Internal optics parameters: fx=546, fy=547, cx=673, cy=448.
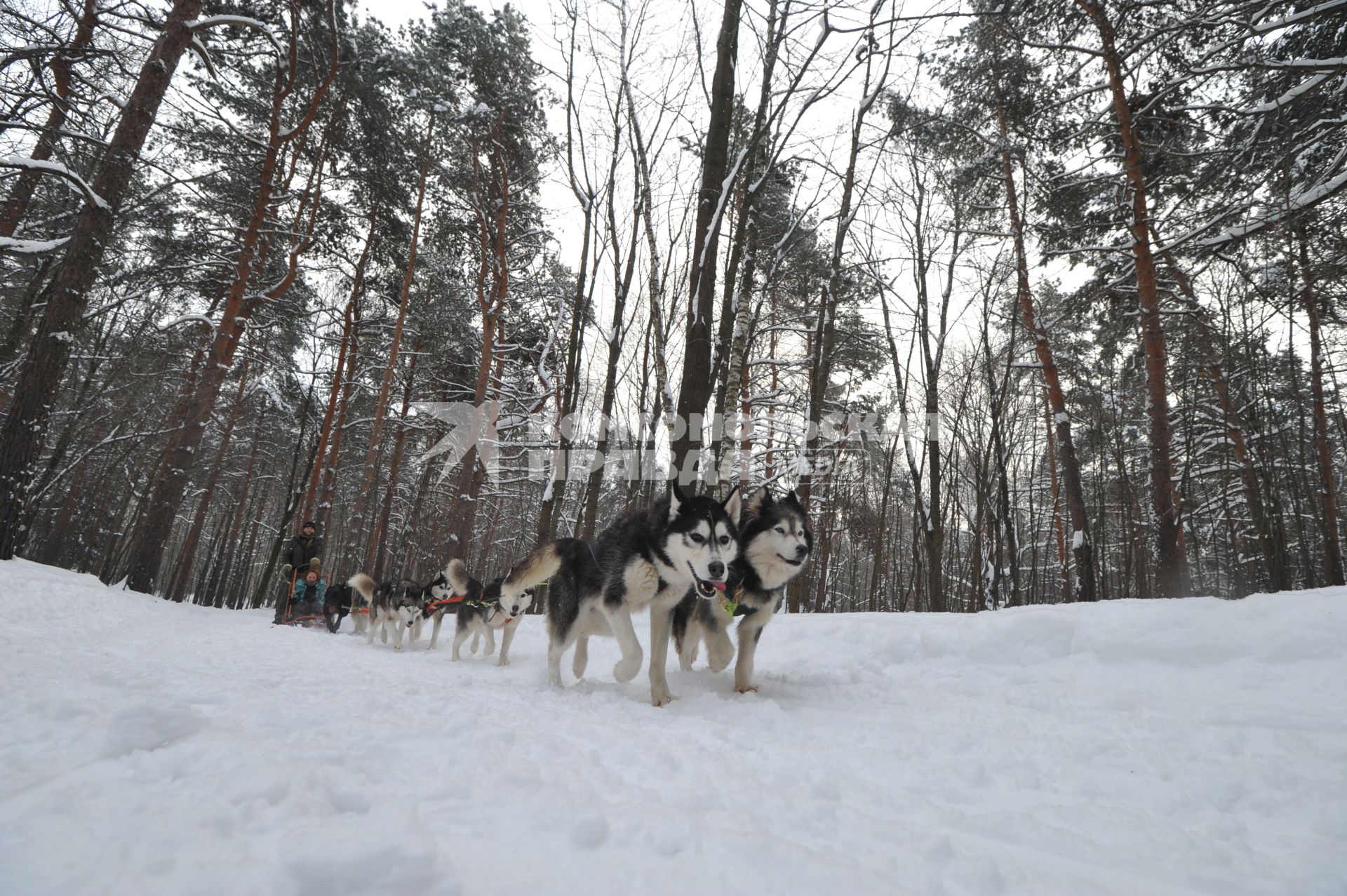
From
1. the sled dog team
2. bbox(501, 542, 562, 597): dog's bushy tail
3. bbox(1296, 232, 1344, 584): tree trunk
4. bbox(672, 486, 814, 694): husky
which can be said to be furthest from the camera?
bbox(1296, 232, 1344, 584): tree trunk

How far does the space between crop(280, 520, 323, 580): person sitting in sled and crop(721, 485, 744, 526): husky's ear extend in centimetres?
985

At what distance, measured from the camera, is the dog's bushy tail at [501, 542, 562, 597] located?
5.09 metres

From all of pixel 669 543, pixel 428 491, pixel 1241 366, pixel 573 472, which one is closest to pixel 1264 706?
pixel 669 543

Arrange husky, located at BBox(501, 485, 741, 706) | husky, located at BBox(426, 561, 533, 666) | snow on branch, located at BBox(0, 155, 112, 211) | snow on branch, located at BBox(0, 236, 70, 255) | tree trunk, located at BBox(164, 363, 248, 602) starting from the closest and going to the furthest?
husky, located at BBox(501, 485, 741, 706) < snow on branch, located at BBox(0, 155, 112, 211) < snow on branch, located at BBox(0, 236, 70, 255) < husky, located at BBox(426, 561, 533, 666) < tree trunk, located at BBox(164, 363, 248, 602)

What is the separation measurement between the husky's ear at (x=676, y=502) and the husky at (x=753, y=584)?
62 centimetres

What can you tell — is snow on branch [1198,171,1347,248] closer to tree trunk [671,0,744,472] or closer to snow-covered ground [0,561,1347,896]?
snow-covered ground [0,561,1347,896]

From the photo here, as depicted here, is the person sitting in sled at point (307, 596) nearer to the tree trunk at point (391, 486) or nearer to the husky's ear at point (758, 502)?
the tree trunk at point (391, 486)

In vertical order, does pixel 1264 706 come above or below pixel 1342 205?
below

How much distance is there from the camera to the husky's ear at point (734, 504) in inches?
168

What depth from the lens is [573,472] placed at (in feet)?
48.0

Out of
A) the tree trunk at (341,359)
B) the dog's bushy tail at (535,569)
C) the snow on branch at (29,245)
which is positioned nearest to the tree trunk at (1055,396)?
the dog's bushy tail at (535,569)

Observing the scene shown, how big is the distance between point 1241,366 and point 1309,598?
15.7 feet

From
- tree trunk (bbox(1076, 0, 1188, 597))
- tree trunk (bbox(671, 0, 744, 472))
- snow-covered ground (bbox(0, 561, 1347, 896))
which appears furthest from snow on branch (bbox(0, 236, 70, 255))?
tree trunk (bbox(1076, 0, 1188, 597))

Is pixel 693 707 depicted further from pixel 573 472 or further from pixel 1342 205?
pixel 573 472
